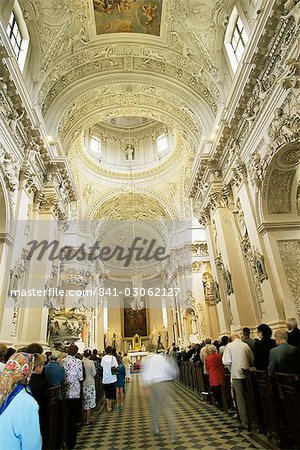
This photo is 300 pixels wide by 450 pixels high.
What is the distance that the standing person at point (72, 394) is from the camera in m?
4.73

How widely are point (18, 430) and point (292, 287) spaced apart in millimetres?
7253

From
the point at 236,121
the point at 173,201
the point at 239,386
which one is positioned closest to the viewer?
the point at 239,386

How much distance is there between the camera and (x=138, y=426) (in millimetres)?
5934

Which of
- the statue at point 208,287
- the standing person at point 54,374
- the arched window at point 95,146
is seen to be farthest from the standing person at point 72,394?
the arched window at point 95,146

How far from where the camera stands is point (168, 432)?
5.25 metres

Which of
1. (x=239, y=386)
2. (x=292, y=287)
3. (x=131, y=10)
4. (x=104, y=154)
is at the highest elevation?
(x=104, y=154)

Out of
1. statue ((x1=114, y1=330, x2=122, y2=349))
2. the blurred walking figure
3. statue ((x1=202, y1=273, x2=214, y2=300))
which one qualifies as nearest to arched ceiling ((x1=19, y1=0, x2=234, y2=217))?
statue ((x1=202, y1=273, x2=214, y2=300))

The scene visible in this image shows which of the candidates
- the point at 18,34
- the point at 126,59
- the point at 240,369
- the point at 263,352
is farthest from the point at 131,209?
the point at 263,352

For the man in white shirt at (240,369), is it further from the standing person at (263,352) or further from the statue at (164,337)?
the statue at (164,337)

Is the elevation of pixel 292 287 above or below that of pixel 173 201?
below

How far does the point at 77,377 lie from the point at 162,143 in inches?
774

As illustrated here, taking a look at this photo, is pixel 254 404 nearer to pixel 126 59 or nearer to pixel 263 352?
pixel 263 352

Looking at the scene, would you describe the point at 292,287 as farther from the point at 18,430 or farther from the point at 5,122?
the point at 5,122

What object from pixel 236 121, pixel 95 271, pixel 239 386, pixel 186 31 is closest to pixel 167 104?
pixel 186 31
